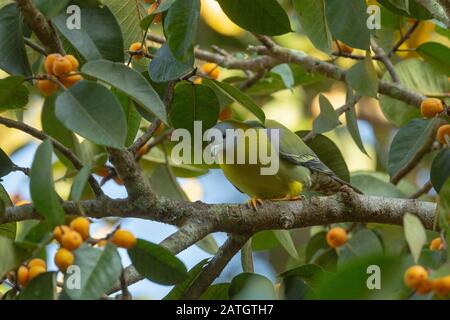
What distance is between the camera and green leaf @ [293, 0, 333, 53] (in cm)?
224

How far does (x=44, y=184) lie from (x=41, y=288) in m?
0.20

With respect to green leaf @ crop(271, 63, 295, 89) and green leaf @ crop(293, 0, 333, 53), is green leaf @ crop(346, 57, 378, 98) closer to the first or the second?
green leaf @ crop(293, 0, 333, 53)

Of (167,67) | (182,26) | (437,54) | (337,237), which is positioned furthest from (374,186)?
(182,26)

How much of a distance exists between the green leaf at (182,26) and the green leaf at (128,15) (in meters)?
0.52

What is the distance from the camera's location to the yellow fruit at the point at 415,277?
4.75 feet

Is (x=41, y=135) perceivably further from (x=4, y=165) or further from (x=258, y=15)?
(x=258, y=15)

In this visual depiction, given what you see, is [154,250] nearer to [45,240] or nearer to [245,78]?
[45,240]

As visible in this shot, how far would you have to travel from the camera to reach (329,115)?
96.7 inches

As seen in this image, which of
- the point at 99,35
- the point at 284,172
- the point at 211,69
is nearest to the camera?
the point at 99,35

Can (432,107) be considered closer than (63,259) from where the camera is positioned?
No

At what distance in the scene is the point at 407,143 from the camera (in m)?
2.38

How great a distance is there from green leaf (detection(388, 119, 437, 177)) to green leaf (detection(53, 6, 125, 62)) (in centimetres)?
90

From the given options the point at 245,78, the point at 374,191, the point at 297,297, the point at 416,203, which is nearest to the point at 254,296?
the point at 297,297
